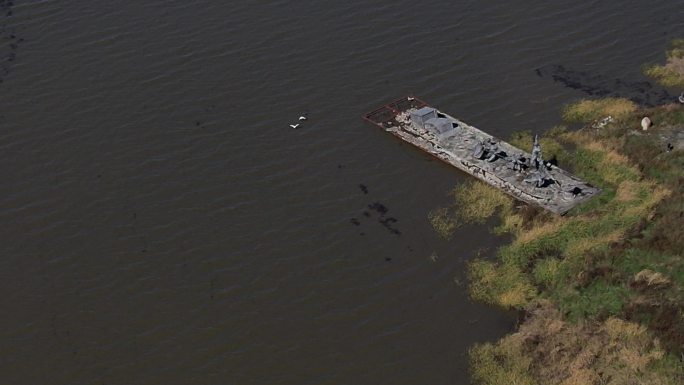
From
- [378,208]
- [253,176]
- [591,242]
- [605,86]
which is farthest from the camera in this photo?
[605,86]

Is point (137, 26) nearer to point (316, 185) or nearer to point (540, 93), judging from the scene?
point (316, 185)

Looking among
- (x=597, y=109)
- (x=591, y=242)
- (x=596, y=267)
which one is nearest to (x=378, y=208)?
(x=591, y=242)

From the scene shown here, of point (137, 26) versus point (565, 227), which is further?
point (137, 26)

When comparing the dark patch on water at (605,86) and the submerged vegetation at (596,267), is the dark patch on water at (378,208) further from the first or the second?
the dark patch on water at (605,86)

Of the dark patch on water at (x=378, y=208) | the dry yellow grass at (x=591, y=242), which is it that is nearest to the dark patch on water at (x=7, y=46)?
the dark patch on water at (x=378, y=208)

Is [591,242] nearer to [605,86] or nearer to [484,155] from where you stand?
[484,155]

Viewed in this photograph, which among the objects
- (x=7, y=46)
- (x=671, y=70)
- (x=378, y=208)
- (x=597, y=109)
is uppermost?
(x=7, y=46)

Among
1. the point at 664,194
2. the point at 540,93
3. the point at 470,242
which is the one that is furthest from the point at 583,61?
the point at 470,242
